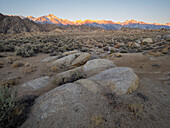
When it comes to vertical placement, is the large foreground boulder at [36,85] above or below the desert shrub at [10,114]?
below

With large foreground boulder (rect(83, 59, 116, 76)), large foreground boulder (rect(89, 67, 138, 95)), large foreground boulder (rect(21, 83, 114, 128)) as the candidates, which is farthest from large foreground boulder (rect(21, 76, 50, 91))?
large foreground boulder (rect(89, 67, 138, 95))

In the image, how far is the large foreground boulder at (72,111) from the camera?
217 cm

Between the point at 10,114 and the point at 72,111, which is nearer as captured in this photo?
the point at 10,114

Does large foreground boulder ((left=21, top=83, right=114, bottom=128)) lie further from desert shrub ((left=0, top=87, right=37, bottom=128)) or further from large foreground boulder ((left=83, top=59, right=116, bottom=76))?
large foreground boulder ((left=83, top=59, right=116, bottom=76))

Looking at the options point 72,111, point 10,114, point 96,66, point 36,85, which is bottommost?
point 36,85

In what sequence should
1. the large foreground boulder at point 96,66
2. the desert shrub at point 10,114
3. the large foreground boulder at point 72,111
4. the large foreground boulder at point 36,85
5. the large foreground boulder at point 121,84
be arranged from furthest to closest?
the large foreground boulder at point 96,66 < the large foreground boulder at point 36,85 < the large foreground boulder at point 121,84 < the large foreground boulder at point 72,111 < the desert shrub at point 10,114

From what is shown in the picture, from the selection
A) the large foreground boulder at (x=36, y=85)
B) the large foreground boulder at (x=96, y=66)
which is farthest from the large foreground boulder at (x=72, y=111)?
the large foreground boulder at (x=96, y=66)

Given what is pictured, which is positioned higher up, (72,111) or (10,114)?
(10,114)

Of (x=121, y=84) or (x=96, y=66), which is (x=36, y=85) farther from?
(x=121, y=84)

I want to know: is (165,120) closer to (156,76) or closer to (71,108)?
(71,108)

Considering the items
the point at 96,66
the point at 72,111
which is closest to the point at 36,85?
the point at 72,111

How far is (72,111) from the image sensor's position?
8.03 feet

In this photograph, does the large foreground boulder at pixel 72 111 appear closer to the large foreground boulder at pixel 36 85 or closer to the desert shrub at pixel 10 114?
the desert shrub at pixel 10 114

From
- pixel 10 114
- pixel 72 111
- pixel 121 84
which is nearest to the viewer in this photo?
pixel 10 114
